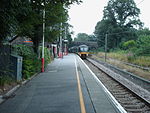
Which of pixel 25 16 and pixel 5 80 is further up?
pixel 25 16

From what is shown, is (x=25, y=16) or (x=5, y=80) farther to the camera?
(x=25, y=16)

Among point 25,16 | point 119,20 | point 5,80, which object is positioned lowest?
point 5,80

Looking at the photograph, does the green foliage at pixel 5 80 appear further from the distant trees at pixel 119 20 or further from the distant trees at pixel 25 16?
the distant trees at pixel 119 20

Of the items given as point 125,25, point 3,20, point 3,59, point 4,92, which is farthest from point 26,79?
point 125,25

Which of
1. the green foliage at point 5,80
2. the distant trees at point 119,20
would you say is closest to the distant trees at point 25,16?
the green foliage at point 5,80

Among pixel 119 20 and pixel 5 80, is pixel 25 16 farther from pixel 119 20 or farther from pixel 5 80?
pixel 119 20

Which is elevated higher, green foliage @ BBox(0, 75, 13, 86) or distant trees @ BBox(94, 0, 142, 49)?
distant trees @ BBox(94, 0, 142, 49)

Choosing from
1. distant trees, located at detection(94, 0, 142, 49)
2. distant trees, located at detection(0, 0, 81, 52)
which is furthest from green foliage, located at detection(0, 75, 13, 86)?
distant trees, located at detection(94, 0, 142, 49)

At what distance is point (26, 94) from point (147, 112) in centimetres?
504

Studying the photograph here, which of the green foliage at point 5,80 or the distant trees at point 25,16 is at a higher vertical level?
the distant trees at point 25,16

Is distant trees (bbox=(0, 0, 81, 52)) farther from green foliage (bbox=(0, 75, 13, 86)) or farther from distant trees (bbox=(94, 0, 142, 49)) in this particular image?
distant trees (bbox=(94, 0, 142, 49))

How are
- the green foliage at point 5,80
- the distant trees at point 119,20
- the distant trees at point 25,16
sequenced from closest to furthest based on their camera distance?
1. the distant trees at point 25,16
2. the green foliage at point 5,80
3. the distant trees at point 119,20

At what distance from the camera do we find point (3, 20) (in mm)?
6598

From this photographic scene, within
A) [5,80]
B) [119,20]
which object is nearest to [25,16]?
[5,80]
